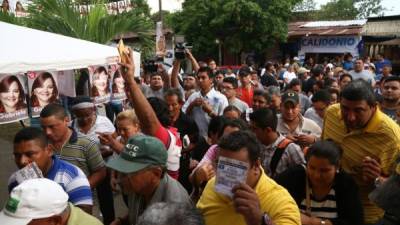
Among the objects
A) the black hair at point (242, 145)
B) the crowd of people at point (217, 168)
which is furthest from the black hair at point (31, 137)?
the black hair at point (242, 145)

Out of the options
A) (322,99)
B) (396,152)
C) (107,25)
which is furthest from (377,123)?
(107,25)

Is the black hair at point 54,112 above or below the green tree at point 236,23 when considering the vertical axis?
below

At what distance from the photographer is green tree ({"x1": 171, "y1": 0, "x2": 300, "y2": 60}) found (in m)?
18.5

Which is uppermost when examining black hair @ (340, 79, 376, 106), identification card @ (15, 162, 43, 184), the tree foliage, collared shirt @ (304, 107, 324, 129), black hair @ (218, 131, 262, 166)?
the tree foliage

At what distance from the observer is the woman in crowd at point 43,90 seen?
485 cm

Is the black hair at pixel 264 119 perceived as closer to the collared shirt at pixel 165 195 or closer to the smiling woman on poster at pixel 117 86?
the collared shirt at pixel 165 195

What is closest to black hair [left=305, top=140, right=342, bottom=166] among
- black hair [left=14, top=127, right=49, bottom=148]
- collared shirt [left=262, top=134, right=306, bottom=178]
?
collared shirt [left=262, top=134, right=306, bottom=178]

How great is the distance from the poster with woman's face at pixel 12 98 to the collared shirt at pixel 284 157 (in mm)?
2880

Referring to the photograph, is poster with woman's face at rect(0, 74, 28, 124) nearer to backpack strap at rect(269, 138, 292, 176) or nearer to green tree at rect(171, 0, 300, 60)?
backpack strap at rect(269, 138, 292, 176)

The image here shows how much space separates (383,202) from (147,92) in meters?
5.30

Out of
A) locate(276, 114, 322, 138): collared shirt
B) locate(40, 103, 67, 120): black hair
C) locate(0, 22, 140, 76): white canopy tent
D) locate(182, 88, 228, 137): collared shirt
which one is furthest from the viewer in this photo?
locate(182, 88, 228, 137): collared shirt

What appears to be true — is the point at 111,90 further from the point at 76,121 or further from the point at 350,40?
the point at 350,40

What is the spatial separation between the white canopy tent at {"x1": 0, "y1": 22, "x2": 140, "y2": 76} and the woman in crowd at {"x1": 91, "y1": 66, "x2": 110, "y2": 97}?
37 centimetres

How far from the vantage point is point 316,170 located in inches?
93.1
